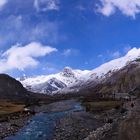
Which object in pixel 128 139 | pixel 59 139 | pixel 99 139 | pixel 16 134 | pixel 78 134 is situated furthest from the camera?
pixel 16 134

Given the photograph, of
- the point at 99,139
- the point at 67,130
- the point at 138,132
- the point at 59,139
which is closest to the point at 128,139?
the point at 138,132

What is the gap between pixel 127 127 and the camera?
123 ft

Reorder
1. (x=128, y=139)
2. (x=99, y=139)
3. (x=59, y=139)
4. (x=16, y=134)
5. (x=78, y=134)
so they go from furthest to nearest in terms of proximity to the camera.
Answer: (x=16, y=134)
(x=78, y=134)
(x=59, y=139)
(x=99, y=139)
(x=128, y=139)

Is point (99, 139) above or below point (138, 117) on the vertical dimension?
below

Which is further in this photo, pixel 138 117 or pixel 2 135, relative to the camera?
pixel 2 135

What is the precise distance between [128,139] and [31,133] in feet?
115

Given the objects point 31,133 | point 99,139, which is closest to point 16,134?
point 31,133

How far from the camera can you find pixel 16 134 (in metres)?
67.8

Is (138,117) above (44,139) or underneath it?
above

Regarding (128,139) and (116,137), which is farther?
(116,137)

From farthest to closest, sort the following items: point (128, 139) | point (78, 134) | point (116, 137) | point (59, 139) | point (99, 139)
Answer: point (78, 134)
point (59, 139)
point (99, 139)
point (116, 137)
point (128, 139)

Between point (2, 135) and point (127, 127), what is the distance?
110ft

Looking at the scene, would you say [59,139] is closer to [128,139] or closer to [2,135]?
[2,135]

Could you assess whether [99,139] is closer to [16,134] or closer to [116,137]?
[116,137]
